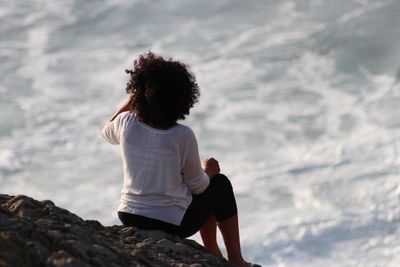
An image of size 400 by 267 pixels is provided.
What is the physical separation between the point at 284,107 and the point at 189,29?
186 inches

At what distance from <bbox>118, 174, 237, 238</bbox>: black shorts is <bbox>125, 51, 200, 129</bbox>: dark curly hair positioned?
26.1 inches

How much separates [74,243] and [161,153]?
1402 millimetres

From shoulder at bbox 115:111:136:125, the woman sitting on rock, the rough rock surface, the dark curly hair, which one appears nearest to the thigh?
the woman sitting on rock

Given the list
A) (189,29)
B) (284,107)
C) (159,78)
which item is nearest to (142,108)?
(159,78)

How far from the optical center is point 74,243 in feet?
23.3

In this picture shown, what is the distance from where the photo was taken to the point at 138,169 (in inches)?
329

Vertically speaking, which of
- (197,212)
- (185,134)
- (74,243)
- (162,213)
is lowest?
(74,243)

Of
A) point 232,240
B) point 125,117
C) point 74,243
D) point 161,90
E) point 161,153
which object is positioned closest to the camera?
point 74,243

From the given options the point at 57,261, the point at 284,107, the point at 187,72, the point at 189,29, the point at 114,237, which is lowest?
the point at 57,261

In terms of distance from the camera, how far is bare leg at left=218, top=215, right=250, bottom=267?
8.67 metres

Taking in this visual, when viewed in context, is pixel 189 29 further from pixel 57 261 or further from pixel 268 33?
pixel 57 261

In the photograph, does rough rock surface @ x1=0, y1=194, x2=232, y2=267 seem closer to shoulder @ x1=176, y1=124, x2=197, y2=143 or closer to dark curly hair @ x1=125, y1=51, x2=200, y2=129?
shoulder @ x1=176, y1=124, x2=197, y2=143

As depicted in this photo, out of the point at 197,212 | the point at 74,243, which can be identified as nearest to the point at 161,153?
the point at 197,212

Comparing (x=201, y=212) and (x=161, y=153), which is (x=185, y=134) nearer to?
(x=161, y=153)
